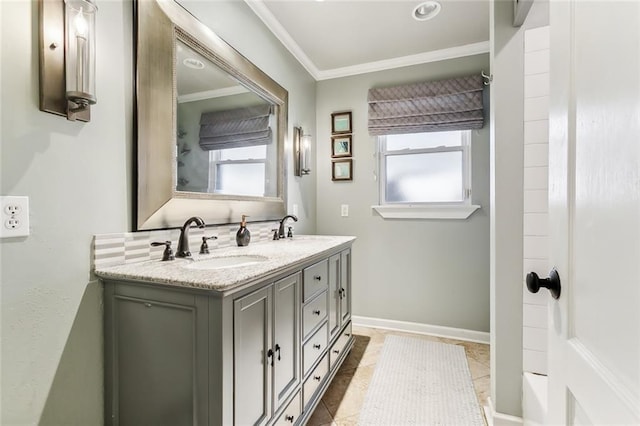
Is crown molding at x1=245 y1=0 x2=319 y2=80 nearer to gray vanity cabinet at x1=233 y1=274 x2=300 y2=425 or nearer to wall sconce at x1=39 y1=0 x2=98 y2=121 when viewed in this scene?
wall sconce at x1=39 y1=0 x2=98 y2=121

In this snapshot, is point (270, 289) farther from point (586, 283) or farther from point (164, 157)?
point (586, 283)

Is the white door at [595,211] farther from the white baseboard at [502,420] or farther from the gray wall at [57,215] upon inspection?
the gray wall at [57,215]

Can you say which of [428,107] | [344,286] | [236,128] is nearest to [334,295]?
[344,286]

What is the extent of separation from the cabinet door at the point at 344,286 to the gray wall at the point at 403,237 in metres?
0.73

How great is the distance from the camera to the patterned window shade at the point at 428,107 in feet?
8.46

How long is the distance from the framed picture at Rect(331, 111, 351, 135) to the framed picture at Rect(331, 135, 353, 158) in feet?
0.22

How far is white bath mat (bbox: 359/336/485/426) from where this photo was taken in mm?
1669

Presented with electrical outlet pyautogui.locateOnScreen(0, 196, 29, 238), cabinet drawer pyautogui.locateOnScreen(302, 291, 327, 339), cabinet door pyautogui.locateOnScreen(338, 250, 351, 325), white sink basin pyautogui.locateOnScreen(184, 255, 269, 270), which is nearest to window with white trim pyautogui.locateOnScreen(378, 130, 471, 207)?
Answer: cabinet door pyautogui.locateOnScreen(338, 250, 351, 325)

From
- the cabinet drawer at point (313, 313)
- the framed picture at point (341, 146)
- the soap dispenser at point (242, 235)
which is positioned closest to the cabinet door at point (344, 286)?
the cabinet drawer at point (313, 313)

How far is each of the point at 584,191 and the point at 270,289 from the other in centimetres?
104

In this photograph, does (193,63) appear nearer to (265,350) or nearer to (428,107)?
(265,350)

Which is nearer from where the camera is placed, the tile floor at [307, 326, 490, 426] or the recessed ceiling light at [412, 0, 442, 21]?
the tile floor at [307, 326, 490, 426]

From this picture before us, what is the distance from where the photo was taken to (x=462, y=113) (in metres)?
2.60

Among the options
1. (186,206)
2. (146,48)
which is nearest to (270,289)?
(186,206)
